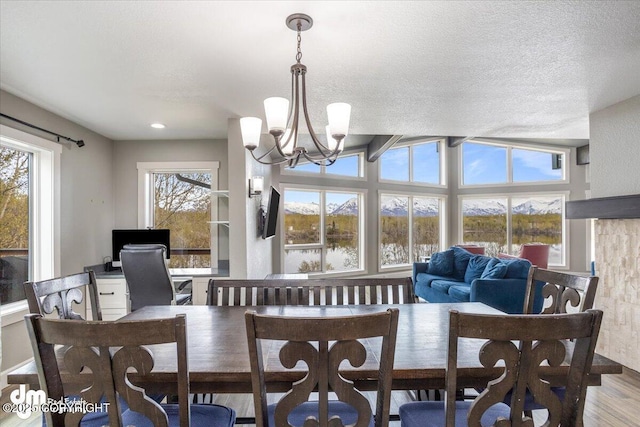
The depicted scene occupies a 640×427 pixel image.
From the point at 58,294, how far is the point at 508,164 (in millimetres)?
9124

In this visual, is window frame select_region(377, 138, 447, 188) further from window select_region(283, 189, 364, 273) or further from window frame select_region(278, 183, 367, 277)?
window select_region(283, 189, 364, 273)

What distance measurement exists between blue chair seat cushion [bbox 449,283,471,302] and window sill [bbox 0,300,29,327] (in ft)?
15.5

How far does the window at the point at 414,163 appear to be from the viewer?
331 inches

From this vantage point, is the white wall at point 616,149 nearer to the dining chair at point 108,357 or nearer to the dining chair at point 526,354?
the dining chair at point 526,354

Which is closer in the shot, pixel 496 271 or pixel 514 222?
pixel 496 271

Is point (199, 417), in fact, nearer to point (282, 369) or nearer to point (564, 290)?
point (282, 369)

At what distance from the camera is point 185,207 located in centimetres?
464

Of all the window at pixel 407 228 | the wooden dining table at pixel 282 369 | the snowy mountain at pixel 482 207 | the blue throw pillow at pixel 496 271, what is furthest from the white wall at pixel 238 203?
the snowy mountain at pixel 482 207

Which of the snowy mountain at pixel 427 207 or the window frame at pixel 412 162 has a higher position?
the window frame at pixel 412 162

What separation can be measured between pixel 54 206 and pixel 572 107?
16.7ft

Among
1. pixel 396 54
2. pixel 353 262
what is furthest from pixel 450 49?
pixel 353 262

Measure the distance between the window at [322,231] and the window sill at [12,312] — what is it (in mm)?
4347

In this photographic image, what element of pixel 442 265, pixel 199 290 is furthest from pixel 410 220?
pixel 199 290

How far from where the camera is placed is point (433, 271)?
20.0 ft
